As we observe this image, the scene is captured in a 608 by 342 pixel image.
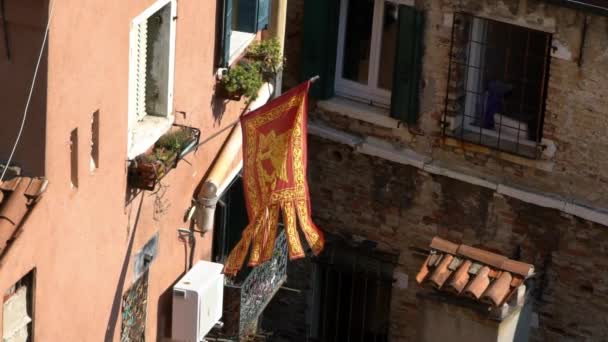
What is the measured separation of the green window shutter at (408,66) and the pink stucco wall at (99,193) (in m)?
3.88

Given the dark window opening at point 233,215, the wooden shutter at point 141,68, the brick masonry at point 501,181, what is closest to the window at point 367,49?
the brick masonry at point 501,181

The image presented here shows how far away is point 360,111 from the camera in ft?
62.2

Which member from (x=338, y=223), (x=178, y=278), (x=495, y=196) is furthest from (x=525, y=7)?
(x=178, y=278)

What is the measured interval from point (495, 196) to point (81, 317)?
6917 millimetres

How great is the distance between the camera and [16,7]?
11.3m

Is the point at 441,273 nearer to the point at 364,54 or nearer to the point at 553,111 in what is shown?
the point at 553,111

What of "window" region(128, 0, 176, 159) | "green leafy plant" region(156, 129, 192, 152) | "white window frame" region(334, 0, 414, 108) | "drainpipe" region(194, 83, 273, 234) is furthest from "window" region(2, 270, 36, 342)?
"white window frame" region(334, 0, 414, 108)

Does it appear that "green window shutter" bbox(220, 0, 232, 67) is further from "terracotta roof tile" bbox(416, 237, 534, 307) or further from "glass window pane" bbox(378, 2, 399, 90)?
"glass window pane" bbox(378, 2, 399, 90)

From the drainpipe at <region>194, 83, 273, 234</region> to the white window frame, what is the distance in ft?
9.55

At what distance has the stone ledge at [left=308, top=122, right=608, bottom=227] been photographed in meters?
18.0

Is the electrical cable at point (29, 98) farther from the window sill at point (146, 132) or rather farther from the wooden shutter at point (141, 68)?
the wooden shutter at point (141, 68)

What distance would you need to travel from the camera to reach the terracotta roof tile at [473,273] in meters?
16.2

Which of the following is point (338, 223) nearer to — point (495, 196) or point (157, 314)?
point (495, 196)

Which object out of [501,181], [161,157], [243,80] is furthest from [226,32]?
[501,181]
